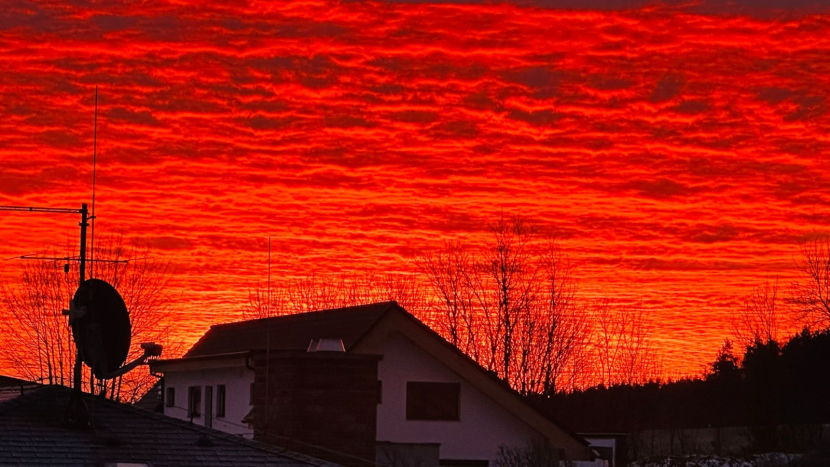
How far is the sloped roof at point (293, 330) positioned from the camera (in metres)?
38.4

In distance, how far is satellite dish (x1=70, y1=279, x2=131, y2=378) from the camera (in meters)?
24.1

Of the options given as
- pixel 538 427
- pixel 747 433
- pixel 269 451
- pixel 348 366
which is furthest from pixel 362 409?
pixel 747 433

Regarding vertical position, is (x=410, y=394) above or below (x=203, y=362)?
below

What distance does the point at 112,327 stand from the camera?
24359 millimetres

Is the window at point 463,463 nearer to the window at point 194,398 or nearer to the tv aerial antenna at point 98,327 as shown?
the window at point 194,398

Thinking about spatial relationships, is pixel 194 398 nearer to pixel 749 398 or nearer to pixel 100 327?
pixel 100 327

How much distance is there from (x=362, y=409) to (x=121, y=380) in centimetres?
4082

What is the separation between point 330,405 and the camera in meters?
30.8

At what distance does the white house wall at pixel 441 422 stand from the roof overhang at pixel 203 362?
14.0 ft

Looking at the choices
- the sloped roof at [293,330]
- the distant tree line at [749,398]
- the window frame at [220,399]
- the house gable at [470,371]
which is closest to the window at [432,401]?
the house gable at [470,371]

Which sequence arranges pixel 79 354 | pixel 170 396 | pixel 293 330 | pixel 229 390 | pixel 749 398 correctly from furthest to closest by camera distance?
pixel 749 398
pixel 170 396
pixel 293 330
pixel 229 390
pixel 79 354

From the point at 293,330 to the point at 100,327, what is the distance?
19.2 meters

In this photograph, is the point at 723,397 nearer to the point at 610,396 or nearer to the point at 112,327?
the point at 610,396

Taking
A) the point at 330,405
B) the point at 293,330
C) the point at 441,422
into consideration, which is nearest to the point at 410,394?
the point at 441,422
